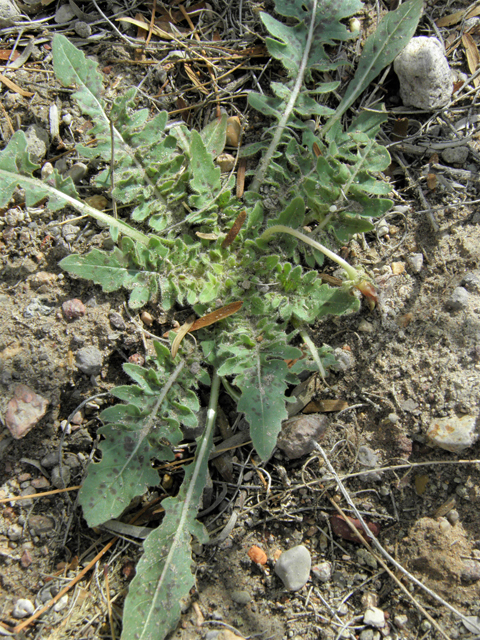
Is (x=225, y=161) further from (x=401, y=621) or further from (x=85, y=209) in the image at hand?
(x=401, y=621)

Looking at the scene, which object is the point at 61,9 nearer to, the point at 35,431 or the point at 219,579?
the point at 35,431

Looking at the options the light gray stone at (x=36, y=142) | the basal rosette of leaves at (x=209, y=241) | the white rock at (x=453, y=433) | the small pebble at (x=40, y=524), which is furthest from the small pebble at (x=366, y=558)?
the light gray stone at (x=36, y=142)

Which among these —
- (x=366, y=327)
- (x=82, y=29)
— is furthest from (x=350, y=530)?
(x=82, y=29)

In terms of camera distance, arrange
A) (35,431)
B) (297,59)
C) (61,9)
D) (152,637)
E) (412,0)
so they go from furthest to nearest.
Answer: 1. (61,9)
2. (297,59)
3. (412,0)
4. (35,431)
5. (152,637)

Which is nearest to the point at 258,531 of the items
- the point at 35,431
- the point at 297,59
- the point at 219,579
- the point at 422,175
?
the point at 219,579

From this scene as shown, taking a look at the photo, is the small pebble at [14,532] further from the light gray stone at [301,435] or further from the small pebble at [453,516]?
the small pebble at [453,516]
